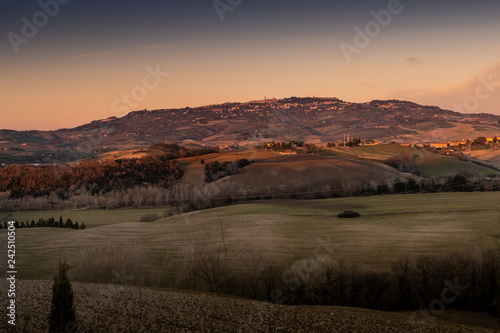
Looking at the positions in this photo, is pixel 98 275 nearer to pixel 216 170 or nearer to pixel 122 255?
pixel 122 255

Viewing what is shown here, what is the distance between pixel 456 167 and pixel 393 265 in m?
118

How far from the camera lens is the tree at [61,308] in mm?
24688

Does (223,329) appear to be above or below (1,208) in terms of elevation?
above

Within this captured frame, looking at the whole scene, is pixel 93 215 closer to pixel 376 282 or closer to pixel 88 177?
pixel 88 177

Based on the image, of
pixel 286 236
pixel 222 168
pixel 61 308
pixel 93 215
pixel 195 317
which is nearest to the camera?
pixel 61 308

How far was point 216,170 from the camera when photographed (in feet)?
454

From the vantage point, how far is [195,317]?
2708 centimetres

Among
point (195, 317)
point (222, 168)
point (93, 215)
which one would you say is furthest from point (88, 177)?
point (195, 317)

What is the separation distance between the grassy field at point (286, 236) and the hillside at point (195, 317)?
14.7 metres

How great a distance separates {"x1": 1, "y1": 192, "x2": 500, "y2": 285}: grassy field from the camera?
48344 millimetres

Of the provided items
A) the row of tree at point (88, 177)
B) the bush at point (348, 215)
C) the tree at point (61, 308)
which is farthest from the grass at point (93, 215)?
the tree at point (61, 308)

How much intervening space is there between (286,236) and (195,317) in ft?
104

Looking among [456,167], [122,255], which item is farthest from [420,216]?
[456,167]

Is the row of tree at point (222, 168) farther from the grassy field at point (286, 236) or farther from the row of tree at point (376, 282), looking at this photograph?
the row of tree at point (376, 282)
